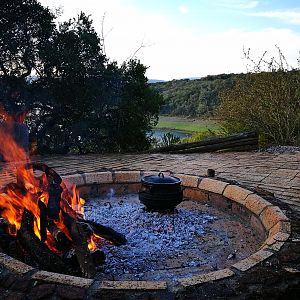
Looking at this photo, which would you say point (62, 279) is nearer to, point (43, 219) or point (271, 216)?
point (43, 219)

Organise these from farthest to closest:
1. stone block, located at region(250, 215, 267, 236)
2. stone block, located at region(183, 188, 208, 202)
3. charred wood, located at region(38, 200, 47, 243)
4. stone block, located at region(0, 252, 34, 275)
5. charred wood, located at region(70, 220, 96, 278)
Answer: stone block, located at region(183, 188, 208, 202) < stone block, located at region(250, 215, 267, 236) < charred wood, located at region(38, 200, 47, 243) < charred wood, located at region(70, 220, 96, 278) < stone block, located at region(0, 252, 34, 275)

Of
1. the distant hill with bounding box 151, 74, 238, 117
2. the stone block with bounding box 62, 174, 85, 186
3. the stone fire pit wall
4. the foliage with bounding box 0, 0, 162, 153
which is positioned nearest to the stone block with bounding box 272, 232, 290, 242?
the stone fire pit wall

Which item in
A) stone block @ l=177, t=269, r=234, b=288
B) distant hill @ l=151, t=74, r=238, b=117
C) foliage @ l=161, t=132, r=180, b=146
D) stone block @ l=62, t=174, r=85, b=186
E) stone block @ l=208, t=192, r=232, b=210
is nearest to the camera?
stone block @ l=177, t=269, r=234, b=288

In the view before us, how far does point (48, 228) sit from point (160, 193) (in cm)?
133

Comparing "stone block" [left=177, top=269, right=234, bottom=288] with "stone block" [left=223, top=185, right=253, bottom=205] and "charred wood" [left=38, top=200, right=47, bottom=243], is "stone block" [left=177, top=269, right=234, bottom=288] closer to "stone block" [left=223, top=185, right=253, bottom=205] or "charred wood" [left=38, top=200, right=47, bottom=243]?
"charred wood" [left=38, top=200, right=47, bottom=243]

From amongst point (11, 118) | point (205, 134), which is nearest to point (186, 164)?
point (11, 118)

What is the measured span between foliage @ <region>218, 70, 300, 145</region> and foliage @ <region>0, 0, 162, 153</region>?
2.59 metres

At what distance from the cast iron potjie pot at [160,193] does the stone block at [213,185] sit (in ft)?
2.32

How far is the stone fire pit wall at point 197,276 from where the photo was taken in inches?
70.0

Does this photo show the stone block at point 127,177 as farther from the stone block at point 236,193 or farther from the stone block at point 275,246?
the stone block at point 275,246

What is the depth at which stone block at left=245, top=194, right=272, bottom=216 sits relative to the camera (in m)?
3.34

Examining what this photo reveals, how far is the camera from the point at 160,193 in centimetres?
354

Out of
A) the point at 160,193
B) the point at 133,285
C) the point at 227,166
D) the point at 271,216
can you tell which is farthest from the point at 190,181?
the point at 133,285

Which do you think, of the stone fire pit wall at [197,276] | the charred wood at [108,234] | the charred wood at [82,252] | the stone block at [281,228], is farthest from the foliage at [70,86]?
the stone block at [281,228]
